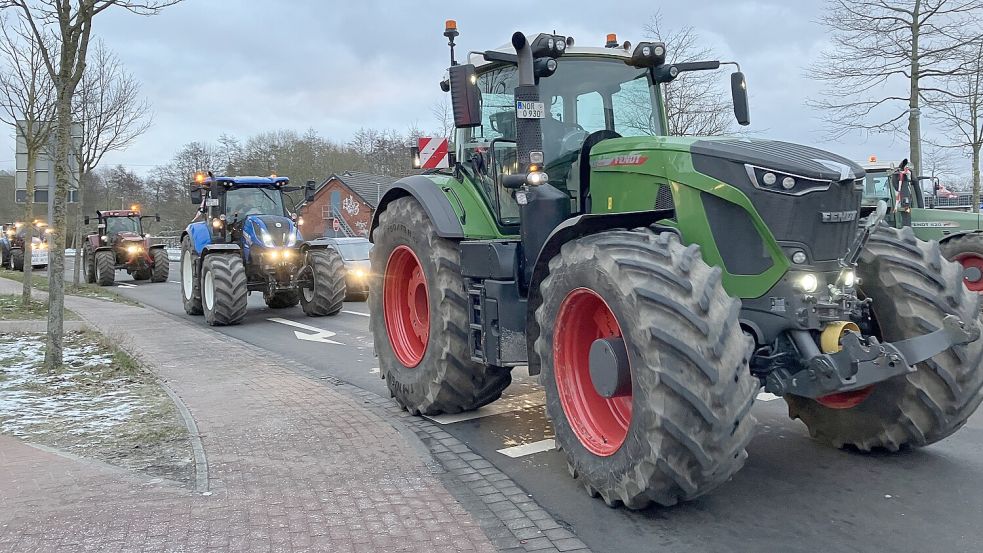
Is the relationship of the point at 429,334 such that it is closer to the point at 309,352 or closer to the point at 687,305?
the point at 687,305

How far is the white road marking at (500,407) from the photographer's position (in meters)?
6.17

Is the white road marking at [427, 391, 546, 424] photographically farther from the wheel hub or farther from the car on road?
the car on road

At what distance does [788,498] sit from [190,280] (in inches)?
509

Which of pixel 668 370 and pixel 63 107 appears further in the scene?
pixel 63 107

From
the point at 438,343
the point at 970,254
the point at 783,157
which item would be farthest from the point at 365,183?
the point at 783,157

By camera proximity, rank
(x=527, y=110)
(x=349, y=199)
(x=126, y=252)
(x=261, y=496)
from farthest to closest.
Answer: (x=349, y=199) → (x=126, y=252) → (x=527, y=110) → (x=261, y=496)

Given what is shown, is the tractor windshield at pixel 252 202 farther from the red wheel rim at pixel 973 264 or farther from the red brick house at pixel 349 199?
the red brick house at pixel 349 199

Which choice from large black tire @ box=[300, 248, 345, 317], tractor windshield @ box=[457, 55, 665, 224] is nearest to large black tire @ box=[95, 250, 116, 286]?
large black tire @ box=[300, 248, 345, 317]

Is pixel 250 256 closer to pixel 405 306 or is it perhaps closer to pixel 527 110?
pixel 405 306

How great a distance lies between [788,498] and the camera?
425 centimetres

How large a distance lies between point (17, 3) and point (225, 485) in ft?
21.4

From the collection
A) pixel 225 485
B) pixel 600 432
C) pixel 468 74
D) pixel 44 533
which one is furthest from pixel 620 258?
pixel 44 533

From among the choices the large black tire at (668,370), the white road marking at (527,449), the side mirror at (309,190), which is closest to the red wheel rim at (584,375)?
the large black tire at (668,370)

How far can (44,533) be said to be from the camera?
381 cm
